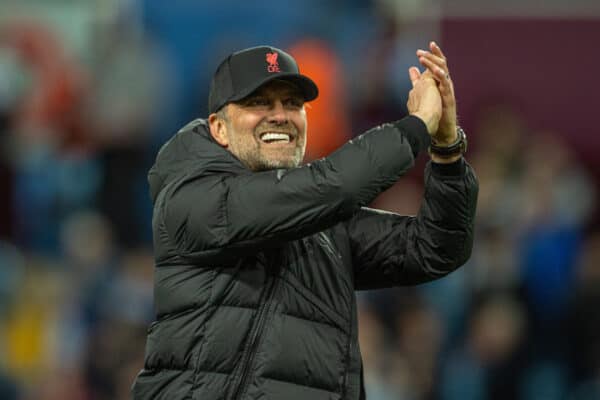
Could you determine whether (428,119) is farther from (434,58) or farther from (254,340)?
(254,340)

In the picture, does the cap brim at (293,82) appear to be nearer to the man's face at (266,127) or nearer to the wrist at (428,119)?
the man's face at (266,127)

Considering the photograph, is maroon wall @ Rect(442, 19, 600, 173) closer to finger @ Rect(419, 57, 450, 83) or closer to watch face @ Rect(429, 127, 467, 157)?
watch face @ Rect(429, 127, 467, 157)

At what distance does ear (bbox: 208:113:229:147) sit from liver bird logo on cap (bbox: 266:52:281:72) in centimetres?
20

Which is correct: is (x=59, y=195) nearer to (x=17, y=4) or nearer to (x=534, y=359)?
(x=17, y=4)

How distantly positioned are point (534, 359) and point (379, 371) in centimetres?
74

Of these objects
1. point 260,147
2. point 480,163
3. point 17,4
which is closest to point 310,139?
point 480,163

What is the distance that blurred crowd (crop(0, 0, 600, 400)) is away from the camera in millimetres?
6160

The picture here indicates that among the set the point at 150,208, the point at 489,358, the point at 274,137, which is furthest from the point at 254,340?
the point at 150,208

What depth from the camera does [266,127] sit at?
10.8ft

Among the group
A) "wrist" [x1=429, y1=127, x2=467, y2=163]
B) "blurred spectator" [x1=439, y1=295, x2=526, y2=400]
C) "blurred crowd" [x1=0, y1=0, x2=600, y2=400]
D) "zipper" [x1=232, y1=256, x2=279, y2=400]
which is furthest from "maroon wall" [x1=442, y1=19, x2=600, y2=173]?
"zipper" [x1=232, y1=256, x2=279, y2=400]

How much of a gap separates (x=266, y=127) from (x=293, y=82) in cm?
13

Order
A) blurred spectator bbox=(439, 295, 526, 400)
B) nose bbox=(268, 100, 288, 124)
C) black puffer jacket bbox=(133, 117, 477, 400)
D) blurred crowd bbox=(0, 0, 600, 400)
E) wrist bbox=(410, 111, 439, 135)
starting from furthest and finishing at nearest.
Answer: blurred crowd bbox=(0, 0, 600, 400) < blurred spectator bbox=(439, 295, 526, 400) < nose bbox=(268, 100, 288, 124) < wrist bbox=(410, 111, 439, 135) < black puffer jacket bbox=(133, 117, 477, 400)

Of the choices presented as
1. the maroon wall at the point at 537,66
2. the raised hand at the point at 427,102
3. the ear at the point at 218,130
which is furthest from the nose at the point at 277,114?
the maroon wall at the point at 537,66

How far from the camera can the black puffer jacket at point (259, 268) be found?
10.0 ft
